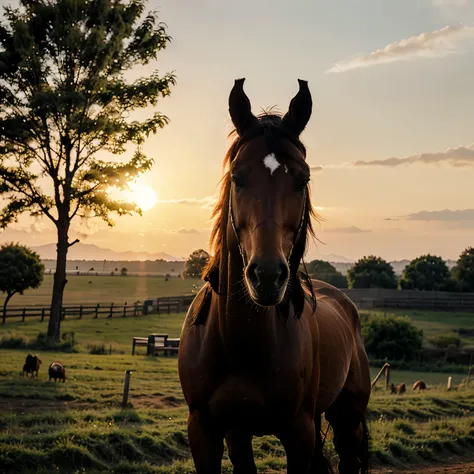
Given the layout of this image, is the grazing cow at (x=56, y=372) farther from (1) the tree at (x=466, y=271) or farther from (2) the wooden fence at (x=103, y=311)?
(1) the tree at (x=466, y=271)

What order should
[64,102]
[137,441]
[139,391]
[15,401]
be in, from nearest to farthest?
1. [137,441]
2. [15,401]
3. [139,391]
4. [64,102]

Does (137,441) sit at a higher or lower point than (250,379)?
lower

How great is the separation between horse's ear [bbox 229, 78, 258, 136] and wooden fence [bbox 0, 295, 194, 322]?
116 feet

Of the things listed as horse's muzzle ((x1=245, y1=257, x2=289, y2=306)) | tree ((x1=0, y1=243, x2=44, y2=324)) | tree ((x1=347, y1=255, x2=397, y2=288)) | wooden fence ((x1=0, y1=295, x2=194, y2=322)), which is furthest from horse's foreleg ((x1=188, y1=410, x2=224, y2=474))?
tree ((x1=347, y1=255, x2=397, y2=288))

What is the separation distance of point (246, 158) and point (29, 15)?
2231 centimetres

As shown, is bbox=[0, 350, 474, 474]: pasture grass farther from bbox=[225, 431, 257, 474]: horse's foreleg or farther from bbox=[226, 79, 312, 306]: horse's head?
bbox=[226, 79, 312, 306]: horse's head

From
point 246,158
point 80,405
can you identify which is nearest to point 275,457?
point 80,405

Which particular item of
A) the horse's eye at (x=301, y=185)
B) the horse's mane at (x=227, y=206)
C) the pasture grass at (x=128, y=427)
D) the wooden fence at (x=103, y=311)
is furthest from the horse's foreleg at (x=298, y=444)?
the wooden fence at (x=103, y=311)

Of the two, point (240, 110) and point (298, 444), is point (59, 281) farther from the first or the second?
point (240, 110)

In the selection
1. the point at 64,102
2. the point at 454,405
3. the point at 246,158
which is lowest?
the point at 454,405

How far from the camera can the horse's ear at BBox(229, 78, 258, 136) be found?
344cm

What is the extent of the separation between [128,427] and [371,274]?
2508 inches

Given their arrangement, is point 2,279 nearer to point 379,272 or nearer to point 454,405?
point 454,405

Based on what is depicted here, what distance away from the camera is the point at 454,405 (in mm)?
16688
